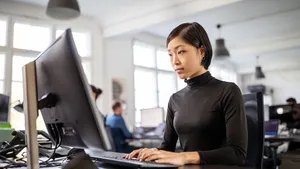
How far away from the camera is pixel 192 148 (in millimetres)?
1275

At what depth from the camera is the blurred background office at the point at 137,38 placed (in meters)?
5.29

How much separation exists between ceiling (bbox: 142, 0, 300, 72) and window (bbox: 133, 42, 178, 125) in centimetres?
57

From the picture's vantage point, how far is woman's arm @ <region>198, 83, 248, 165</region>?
3.39 ft

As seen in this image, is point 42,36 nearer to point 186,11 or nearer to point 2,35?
point 2,35

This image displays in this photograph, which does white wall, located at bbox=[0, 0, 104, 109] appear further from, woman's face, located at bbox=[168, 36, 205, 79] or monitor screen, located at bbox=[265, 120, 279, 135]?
woman's face, located at bbox=[168, 36, 205, 79]

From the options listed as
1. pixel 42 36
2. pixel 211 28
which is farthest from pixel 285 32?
pixel 42 36

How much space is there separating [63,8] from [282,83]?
11.1 meters

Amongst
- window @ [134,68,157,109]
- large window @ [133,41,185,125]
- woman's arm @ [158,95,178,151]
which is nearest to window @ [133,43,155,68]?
large window @ [133,41,185,125]

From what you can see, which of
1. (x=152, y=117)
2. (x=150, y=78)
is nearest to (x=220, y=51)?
(x=152, y=117)

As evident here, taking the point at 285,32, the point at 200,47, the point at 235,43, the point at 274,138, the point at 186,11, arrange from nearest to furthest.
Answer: the point at 200,47, the point at 274,138, the point at 186,11, the point at 285,32, the point at 235,43

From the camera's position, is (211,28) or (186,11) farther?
(211,28)

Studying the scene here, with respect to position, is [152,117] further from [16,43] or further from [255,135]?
[255,135]

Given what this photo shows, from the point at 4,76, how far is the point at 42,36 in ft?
3.55

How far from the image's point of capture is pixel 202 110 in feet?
4.08
